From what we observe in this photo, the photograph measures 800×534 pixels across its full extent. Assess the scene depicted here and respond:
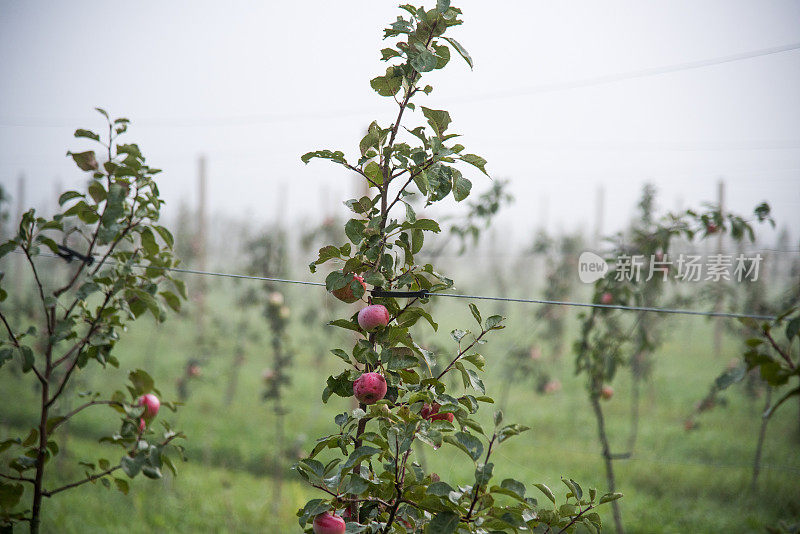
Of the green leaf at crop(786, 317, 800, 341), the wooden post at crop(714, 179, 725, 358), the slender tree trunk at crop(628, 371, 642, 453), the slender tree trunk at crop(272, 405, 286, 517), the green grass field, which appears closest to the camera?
the green leaf at crop(786, 317, 800, 341)

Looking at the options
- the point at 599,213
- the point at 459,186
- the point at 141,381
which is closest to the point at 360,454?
the point at 459,186

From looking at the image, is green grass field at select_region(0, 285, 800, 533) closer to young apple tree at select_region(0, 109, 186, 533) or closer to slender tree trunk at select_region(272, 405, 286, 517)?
slender tree trunk at select_region(272, 405, 286, 517)

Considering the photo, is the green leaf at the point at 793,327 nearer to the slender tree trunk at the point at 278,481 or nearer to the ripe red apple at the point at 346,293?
the ripe red apple at the point at 346,293

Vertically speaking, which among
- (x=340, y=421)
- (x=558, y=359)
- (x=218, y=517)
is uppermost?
(x=340, y=421)

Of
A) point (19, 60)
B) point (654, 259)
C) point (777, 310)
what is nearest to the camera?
point (654, 259)

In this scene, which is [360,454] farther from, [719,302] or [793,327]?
[719,302]

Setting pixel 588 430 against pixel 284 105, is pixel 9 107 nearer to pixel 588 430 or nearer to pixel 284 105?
pixel 284 105

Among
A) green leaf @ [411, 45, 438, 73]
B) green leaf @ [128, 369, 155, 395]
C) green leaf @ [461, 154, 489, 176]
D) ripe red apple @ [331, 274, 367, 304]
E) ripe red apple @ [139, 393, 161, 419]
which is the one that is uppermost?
green leaf @ [411, 45, 438, 73]

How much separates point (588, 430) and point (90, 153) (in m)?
2.56

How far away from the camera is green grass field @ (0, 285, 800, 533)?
2072mm

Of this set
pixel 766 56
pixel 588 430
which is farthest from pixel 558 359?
pixel 766 56

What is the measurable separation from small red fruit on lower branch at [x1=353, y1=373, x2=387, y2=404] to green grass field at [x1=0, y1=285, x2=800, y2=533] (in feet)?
3.25

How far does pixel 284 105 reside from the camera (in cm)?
282

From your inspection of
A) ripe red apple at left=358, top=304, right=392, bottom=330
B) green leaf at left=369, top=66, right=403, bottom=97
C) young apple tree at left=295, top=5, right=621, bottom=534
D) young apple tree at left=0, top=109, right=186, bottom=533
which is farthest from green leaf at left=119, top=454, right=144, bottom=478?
green leaf at left=369, top=66, right=403, bottom=97
